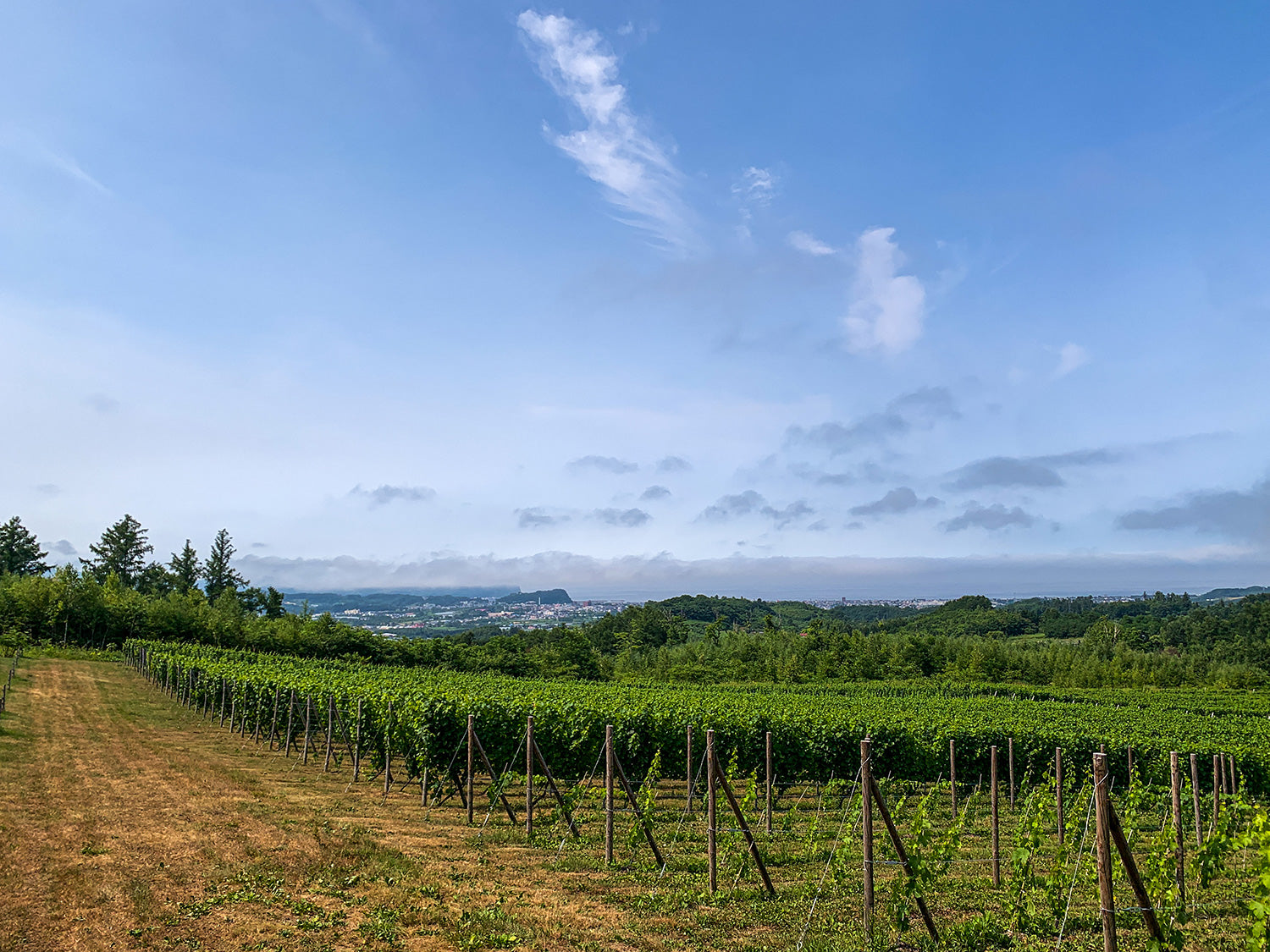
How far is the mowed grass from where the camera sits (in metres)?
7.77

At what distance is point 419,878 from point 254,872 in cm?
216

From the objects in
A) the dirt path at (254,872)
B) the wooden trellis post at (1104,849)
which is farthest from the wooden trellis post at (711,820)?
the wooden trellis post at (1104,849)

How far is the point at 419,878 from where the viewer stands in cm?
962

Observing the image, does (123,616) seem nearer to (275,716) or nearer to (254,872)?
(275,716)

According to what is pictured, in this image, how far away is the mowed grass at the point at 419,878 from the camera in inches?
306

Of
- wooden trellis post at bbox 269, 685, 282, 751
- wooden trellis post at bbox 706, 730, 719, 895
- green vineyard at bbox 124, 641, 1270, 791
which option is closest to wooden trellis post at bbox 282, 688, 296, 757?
green vineyard at bbox 124, 641, 1270, 791

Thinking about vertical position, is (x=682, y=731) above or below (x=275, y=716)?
above

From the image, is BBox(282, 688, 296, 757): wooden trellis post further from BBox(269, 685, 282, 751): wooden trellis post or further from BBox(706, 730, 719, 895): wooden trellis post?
BBox(706, 730, 719, 895): wooden trellis post

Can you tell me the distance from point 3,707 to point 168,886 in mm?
21491

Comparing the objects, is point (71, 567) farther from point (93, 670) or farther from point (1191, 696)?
point (1191, 696)

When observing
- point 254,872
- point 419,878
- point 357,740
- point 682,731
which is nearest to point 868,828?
point 419,878

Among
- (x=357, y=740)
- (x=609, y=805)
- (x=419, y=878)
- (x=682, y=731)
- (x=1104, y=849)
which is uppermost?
(x=1104, y=849)

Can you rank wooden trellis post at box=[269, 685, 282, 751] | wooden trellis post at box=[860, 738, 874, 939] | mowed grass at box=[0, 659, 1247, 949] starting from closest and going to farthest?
wooden trellis post at box=[860, 738, 874, 939] < mowed grass at box=[0, 659, 1247, 949] < wooden trellis post at box=[269, 685, 282, 751]

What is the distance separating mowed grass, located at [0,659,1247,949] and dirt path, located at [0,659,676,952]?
0.12 ft
